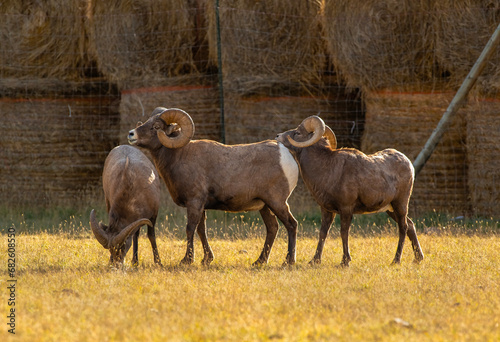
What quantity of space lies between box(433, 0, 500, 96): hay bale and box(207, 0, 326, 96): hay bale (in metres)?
2.24

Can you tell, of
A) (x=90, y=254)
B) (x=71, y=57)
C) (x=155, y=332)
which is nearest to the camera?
(x=155, y=332)

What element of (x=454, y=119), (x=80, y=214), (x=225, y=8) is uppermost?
(x=225, y=8)

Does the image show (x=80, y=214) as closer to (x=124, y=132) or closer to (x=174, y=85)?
(x=124, y=132)

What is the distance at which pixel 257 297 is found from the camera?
684 cm

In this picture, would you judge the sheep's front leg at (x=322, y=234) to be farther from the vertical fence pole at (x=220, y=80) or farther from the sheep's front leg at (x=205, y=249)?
the vertical fence pole at (x=220, y=80)

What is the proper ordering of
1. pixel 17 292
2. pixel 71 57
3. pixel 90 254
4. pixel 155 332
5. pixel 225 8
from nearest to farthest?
pixel 155 332
pixel 17 292
pixel 90 254
pixel 225 8
pixel 71 57

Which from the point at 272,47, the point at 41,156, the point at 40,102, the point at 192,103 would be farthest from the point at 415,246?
the point at 40,102

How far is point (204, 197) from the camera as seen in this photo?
363 inches

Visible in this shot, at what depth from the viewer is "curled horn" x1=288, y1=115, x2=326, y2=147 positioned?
30.5 ft

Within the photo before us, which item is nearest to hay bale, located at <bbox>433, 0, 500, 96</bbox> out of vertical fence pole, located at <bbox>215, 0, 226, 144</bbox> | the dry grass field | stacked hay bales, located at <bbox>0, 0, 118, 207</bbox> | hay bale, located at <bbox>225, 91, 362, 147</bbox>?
hay bale, located at <bbox>225, 91, 362, 147</bbox>

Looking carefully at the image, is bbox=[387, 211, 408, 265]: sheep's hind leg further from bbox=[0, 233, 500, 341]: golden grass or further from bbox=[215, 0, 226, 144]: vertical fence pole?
bbox=[215, 0, 226, 144]: vertical fence pole

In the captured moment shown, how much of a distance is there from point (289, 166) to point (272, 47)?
4718mm

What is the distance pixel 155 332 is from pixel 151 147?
171 inches

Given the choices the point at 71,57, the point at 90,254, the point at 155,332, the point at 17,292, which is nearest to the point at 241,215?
the point at 90,254
